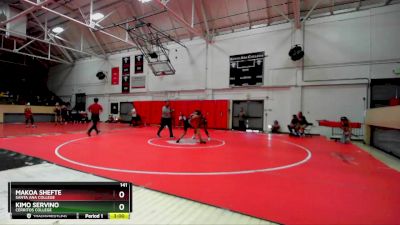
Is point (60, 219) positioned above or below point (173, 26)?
below

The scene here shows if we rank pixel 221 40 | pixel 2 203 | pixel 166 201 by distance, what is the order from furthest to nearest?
pixel 221 40 < pixel 166 201 < pixel 2 203

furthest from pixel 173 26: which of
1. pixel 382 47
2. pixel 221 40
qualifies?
pixel 382 47

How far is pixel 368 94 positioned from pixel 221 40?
9792 millimetres

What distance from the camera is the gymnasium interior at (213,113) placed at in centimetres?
271

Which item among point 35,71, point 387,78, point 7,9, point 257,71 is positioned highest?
point 7,9

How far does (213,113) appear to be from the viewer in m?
15.9

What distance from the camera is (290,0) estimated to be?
12.9 m

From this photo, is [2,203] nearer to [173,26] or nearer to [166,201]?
[166,201]

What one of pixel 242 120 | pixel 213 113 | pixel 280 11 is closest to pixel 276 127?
pixel 242 120
